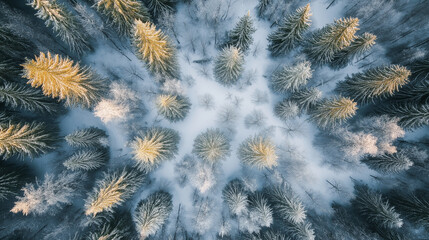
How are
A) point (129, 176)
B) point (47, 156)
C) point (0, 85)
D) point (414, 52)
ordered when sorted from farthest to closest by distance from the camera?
point (47, 156), point (414, 52), point (129, 176), point (0, 85)

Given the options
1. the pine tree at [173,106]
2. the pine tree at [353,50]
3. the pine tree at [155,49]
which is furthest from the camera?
the pine tree at [173,106]

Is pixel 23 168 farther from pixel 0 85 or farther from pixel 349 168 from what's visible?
pixel 349 168

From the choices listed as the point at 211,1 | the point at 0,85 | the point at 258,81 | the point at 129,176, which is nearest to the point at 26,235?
the point at 129,176

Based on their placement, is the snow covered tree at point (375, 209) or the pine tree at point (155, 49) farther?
the snow covered tree at point (375, 209)

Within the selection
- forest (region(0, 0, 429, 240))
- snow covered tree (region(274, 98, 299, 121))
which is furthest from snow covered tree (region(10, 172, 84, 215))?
snow covered tree (region(274, 98, 299, 121))

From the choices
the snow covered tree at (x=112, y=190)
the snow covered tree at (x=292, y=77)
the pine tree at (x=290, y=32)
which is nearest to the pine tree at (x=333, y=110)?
the snow covered tree at (x=292, y=77)

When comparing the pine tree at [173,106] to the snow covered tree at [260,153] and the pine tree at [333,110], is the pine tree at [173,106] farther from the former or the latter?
the pine tree at [333,110]
